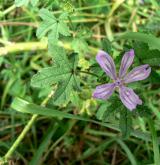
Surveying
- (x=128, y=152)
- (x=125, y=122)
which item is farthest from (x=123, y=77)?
(x=128, y=152)

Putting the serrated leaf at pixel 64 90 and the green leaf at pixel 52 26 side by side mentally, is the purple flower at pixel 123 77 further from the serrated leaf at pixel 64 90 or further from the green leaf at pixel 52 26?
the green leaf at pixel 52 26

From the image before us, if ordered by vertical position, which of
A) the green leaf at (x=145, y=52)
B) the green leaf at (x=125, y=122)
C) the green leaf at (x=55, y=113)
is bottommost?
the green leaf at (x=55, y=113)

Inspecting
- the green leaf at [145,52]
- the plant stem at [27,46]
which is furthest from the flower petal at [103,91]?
the plant stem at [27,46]

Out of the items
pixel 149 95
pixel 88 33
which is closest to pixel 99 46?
pixel 149 95

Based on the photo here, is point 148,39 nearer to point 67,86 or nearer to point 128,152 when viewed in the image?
point 67,86

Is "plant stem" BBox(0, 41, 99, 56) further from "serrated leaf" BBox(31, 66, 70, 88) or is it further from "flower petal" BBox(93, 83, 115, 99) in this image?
"flower petal" BBox(93, 83, 115, 99)
